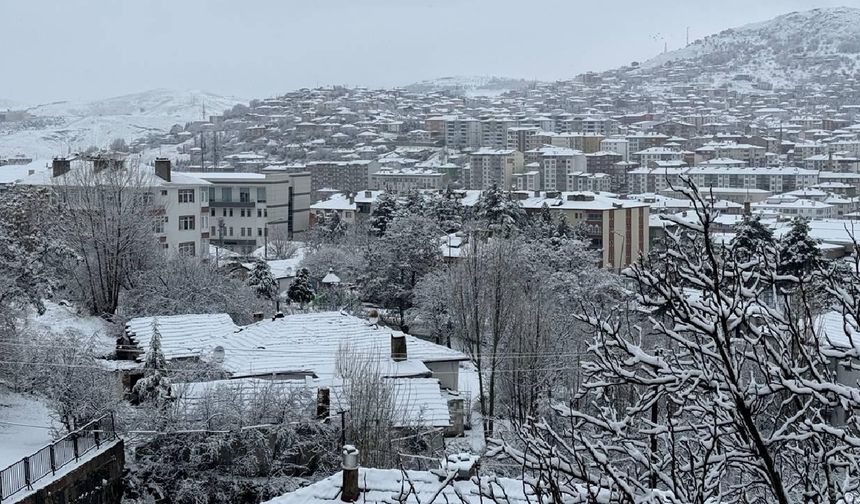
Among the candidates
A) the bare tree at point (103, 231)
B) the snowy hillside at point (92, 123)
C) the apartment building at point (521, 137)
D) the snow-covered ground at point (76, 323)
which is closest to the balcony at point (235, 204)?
the bare tree at point (103, 231)

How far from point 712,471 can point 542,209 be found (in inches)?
1572

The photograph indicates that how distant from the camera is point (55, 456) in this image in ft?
36.6

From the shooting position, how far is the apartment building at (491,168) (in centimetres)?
8875

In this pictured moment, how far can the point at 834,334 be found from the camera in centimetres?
1712

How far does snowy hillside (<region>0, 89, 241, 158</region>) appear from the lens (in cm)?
12900

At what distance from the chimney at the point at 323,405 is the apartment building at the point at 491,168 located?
75.2m

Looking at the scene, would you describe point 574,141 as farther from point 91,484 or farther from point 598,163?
point 91,484

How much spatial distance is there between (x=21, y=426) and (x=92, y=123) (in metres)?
152

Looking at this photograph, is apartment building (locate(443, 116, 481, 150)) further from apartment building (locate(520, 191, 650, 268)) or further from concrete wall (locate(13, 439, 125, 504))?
concrete wall (locate(13, 439, 125, 504))

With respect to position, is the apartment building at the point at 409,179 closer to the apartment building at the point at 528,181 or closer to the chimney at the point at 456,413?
the apartment building at the point at 528,181

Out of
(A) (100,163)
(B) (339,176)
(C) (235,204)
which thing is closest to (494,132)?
(B) (339,176)

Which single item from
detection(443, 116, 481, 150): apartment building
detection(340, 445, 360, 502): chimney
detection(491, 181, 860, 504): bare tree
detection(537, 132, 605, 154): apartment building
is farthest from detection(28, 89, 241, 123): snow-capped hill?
detection(491, 181, 860, 504): bare tree

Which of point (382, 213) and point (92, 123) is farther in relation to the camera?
point (92, 123)

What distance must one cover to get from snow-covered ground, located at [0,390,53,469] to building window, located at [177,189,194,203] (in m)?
16.5
